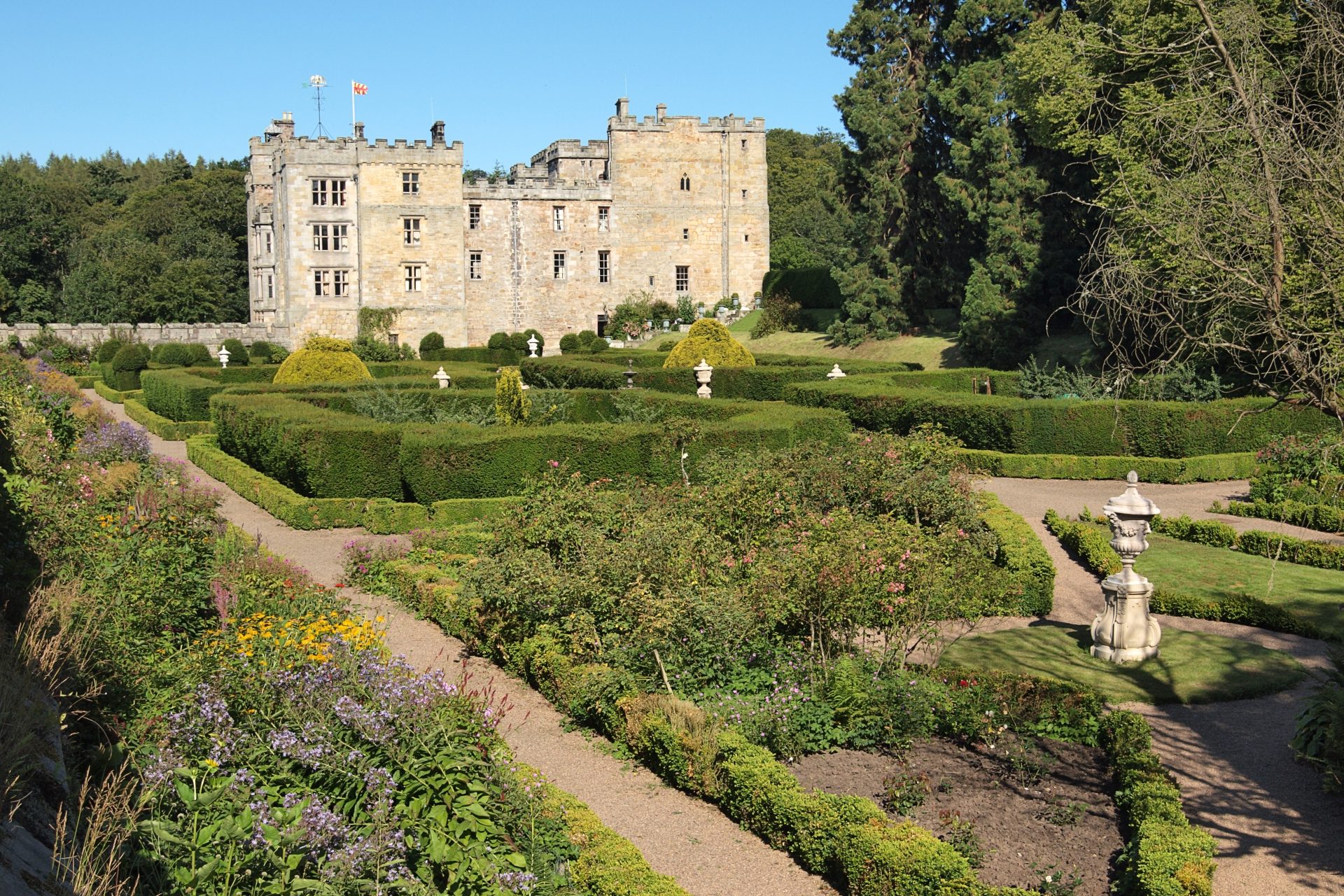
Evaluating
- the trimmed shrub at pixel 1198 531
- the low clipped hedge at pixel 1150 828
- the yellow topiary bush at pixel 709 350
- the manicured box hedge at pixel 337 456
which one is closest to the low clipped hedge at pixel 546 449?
the manicured box hedge at pixel 337 456

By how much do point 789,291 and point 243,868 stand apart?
44262mm

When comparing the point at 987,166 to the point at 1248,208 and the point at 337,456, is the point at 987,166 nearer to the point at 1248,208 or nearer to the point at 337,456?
the point at 337,456

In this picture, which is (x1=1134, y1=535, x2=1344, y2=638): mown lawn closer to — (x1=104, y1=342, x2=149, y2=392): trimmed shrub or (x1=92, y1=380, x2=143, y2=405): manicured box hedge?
(x1=92, y1=380, x2=143, y2=405): manicured box hedge

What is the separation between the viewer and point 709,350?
94.5 ft

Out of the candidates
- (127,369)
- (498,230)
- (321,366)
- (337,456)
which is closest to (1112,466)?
(337,456)

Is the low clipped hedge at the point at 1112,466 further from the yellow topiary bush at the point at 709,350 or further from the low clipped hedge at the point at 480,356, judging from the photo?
the low clipped hedge at the point at 480,356

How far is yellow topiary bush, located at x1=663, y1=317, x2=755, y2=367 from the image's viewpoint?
1128 inches

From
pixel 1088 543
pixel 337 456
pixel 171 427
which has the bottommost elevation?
pixel 1088 543

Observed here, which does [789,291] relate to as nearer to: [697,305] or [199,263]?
[697,305]

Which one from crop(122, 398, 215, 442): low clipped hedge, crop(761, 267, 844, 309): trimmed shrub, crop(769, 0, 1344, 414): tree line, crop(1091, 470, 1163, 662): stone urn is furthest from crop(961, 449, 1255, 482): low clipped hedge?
crop(761, 267, 844, 309): trimmed shrub

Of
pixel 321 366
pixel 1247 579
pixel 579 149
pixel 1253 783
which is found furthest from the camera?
pixel 579 149

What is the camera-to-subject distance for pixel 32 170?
76.4 m

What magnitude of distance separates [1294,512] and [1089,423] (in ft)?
15.2

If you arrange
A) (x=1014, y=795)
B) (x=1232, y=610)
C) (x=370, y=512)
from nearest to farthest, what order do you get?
(x=1014, y=795) → (x=1232, y=610) → (x=370, y=512)
